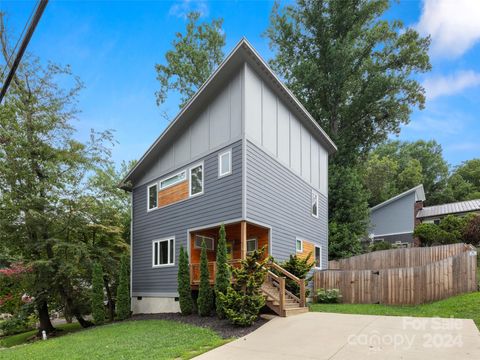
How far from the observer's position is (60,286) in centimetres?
1650

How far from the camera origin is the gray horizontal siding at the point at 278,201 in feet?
41.9

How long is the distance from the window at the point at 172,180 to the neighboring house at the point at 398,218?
21.0 meters

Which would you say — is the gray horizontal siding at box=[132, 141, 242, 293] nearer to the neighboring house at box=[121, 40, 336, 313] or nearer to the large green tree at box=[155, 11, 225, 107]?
the neighboring house at box=[121, 40, 336, 313]

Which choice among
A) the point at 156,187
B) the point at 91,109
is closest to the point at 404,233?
the point at 156,187

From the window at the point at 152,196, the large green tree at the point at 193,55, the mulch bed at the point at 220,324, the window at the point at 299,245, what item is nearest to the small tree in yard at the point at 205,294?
the mulch bed at the point at 220,324

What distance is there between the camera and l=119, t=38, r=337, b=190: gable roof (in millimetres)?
12664

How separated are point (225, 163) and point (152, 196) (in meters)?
5.64

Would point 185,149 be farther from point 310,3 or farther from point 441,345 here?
point 310,3

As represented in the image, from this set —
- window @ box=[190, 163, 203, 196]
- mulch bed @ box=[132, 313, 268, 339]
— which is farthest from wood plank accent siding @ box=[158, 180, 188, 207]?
mulch bed @ box=[132, 313, 268, 339]

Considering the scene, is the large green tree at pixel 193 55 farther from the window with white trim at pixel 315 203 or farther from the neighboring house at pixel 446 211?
the neighboring house at pixel 446 211

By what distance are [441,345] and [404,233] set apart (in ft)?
88.0

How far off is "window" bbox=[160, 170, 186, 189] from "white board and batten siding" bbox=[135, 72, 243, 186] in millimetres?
322

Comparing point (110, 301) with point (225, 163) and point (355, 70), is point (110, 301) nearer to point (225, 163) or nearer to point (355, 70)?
point (225, 163)

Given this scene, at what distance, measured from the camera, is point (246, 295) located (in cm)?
1012
